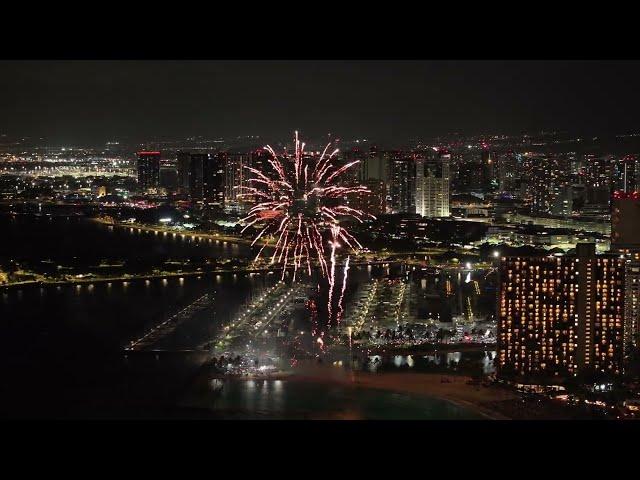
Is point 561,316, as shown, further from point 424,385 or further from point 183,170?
point 183,170

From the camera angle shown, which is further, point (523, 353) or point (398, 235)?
point (398, 235)

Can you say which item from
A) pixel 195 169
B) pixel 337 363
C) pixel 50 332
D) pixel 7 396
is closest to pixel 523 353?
pixel 337 363

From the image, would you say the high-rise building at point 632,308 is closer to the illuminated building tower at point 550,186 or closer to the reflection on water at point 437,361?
the reflection on water at point 437,361

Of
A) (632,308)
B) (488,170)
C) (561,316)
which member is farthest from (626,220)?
(488,170)

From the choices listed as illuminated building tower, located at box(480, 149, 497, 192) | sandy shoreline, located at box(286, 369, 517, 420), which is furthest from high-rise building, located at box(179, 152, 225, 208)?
sandy shoreline, located at box(286, 369, 517, 420)

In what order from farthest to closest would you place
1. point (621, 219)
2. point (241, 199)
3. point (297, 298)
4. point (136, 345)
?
point (241, 199)
point (621, 219)
point (297, 298)
point (136, 345)

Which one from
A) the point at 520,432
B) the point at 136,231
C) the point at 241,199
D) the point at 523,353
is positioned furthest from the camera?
the point at 241,199

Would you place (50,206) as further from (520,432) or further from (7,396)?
(520,432)

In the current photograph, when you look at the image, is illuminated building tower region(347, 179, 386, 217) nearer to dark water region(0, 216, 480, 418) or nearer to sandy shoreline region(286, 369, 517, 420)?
dark water region(0, 216, 480, 418)
